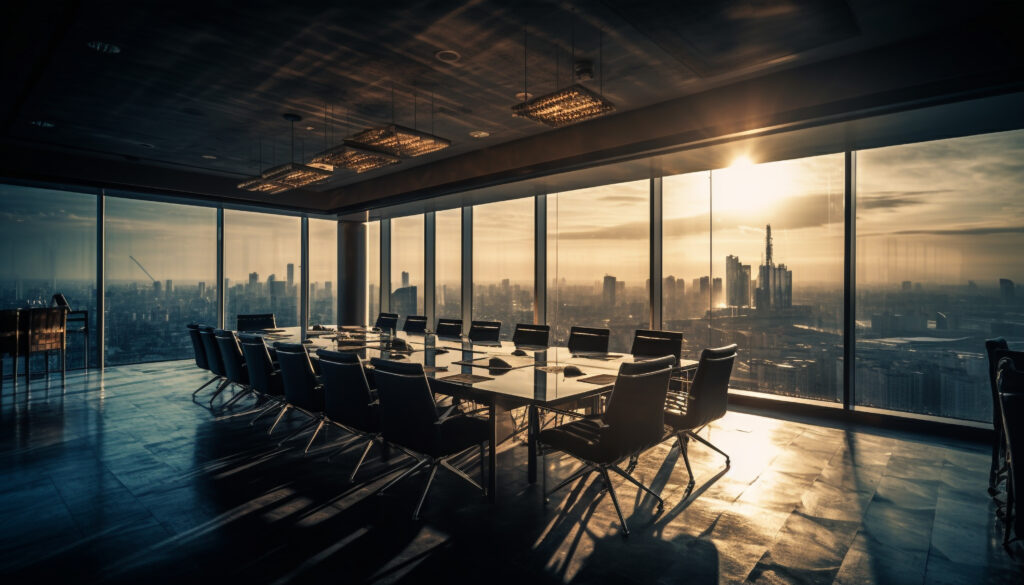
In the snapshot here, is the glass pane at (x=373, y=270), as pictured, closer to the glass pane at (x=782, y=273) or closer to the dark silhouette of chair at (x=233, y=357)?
the dark silhouette of chair at (x=233, y=357)

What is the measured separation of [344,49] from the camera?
394cm

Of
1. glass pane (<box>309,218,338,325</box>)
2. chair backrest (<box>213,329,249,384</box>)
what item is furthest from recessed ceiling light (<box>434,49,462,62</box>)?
glass pane (<box>309,218,338,325</box>)

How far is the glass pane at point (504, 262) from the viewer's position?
8.71m

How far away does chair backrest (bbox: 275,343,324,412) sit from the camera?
405cm

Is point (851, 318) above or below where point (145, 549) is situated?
above

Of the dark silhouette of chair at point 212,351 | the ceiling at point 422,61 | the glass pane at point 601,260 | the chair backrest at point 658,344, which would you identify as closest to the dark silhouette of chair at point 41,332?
the ceiling at point 422,61

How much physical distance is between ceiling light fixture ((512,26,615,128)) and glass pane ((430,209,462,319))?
6195 mm

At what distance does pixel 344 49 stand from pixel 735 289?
547 centimetres

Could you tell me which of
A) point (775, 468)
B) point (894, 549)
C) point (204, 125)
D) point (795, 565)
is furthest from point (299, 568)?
point (204, 125)

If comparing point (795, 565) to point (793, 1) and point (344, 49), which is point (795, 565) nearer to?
point (793, 1)

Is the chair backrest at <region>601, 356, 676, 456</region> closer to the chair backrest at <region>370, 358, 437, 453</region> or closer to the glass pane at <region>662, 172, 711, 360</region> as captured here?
the chair backrest at <region>370, 358, 437, 453</region>

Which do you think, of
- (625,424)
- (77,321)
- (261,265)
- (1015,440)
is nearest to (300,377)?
(625,424)

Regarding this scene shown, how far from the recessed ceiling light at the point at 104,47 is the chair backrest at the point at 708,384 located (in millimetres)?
5103

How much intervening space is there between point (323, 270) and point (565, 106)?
365 inches
